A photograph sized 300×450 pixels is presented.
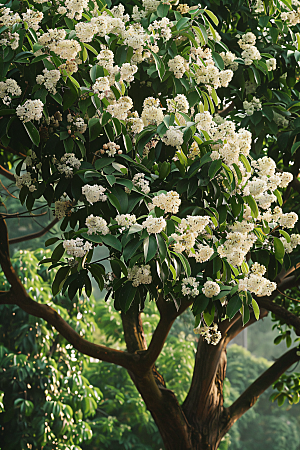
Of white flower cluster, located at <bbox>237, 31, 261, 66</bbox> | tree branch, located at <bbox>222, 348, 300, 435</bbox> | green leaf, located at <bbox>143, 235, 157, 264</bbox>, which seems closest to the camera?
green leaf, located at <bbox>143, 235, 157, 264</bbox>

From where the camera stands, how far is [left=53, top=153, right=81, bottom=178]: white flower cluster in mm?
1435

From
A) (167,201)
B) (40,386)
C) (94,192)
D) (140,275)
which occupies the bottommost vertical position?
(140,275)

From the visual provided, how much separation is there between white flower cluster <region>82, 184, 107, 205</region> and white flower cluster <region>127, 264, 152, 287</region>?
24 cm

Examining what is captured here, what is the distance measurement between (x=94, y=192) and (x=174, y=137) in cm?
32

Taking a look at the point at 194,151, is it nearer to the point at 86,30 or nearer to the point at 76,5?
the point at 86,30

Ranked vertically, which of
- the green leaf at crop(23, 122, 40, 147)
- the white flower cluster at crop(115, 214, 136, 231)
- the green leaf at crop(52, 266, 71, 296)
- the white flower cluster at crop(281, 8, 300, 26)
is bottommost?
the green leaf at crop(52, 266, 71, 296)

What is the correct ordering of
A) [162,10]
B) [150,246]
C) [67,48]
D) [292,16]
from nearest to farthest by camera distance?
[150,246] < [67,48] < [162,10] < [292,16]

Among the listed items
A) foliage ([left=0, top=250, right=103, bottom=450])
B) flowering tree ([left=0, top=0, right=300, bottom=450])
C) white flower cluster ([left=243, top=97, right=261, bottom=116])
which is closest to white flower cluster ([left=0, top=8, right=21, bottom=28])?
flowering tree ([left=0, top=0, right=300, bottom=450])

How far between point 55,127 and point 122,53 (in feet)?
1.18

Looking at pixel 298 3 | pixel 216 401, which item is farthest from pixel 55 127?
pixel 216 401

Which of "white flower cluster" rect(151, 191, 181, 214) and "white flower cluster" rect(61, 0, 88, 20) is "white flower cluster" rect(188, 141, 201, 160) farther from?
"white flower cluster" rect(61, 0, 88, 20)

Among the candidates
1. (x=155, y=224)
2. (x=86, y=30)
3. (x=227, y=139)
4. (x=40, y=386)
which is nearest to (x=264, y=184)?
(x=227, y=139)

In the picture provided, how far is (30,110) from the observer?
1.35 meters

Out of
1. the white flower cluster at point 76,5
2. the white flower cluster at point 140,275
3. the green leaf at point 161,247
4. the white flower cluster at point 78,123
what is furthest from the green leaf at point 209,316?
the white flower cluster at point 76,5
